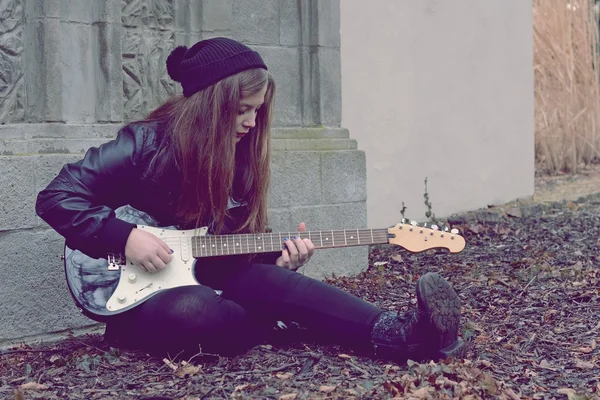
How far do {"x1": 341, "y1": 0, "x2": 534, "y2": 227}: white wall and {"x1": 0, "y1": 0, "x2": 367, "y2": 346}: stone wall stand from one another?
1651 millimetres

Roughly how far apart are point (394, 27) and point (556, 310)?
12.1 ft

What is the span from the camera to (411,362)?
3.67 meters

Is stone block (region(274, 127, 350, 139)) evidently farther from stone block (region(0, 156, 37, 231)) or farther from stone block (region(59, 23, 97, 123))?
stone block (region(0, 156, 37, 231))

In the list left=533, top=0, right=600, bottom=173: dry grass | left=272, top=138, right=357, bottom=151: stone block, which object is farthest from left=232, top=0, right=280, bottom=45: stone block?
left=533, top=0, right=600, bottom=173: dry grass

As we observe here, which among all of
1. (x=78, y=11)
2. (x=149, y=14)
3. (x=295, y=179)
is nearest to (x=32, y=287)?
(x=78, y=11)

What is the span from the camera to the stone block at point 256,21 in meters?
5.52

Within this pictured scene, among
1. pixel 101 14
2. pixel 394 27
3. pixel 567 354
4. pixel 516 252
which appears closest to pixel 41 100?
pixel 101 14

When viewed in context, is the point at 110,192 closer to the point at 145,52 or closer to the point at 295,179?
the point at 145,52

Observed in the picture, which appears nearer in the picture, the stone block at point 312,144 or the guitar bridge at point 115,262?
the guitar bridge at point 115,262

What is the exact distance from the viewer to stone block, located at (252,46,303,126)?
569cm

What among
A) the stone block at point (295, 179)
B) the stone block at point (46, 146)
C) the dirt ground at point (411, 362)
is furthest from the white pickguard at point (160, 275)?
the stone block at point (295, 179)

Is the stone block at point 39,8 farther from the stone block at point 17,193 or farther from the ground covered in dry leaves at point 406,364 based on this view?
the ground covered in dry leaves at point 406,364

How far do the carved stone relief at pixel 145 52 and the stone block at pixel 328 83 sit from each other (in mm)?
1013

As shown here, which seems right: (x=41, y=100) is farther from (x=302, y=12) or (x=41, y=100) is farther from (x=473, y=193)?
(x=473, y=193)
